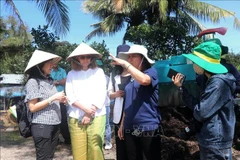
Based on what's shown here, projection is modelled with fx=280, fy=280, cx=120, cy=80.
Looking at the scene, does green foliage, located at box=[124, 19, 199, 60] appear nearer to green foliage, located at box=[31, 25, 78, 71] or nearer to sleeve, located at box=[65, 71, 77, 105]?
green foliage, located at box=[31, 25, 78, 71]

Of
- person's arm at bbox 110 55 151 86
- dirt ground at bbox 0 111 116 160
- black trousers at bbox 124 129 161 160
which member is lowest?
dirt ground at bbox 0 111 116 160

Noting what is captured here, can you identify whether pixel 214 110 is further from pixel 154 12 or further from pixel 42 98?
pixel 154 12

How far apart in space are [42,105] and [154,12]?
1238 centimetres

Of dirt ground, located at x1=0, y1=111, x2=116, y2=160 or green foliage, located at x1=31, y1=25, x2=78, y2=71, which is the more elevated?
green foliage, located at x1=31, y1=25, x2=78, y2=71

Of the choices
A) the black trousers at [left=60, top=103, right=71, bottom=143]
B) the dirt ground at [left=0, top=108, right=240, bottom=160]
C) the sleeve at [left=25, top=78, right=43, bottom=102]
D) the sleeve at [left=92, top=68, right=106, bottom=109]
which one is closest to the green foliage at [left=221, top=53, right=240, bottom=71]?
the dirt ground at [left=0, top=108, right=240, bottom=160]

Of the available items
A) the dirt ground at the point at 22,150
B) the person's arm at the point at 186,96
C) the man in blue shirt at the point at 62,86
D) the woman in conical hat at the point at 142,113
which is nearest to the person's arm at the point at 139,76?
the woman in conical hat at the point at 142,113

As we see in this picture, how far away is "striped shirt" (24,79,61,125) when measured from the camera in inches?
116

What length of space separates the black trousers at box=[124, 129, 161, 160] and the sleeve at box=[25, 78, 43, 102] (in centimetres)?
101

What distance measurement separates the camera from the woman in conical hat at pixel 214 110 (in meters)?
2.14

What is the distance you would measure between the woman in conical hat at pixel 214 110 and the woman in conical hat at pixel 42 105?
1485 millimetres

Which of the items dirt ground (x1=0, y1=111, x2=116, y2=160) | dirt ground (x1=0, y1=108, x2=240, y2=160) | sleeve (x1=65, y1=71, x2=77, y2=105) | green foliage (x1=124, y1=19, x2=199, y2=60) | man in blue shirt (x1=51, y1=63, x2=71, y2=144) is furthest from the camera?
green foliage (x1=124, y1=19, x2=199, y2=60)

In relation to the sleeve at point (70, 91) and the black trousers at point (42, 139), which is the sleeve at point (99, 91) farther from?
the black trousers at point (42, 139)

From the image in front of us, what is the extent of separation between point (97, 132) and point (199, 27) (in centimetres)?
1402

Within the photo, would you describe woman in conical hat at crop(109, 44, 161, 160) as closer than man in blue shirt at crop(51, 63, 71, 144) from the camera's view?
Yes
